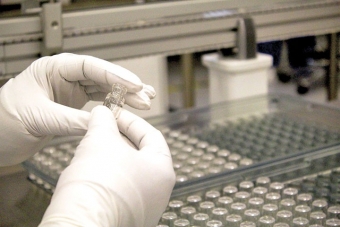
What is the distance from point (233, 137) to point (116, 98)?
0.79 m

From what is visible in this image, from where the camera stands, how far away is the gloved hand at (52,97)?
119 cm

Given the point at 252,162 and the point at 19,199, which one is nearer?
the point at 19,199

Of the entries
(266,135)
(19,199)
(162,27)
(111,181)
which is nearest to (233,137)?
(266,135)

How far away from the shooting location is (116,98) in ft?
3.91

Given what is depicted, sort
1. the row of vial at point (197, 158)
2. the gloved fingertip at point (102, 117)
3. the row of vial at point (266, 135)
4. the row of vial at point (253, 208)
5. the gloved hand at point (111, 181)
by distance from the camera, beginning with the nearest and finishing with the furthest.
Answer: the gloved hand at point (111, 181), the gloved fingertip at point (102, 117), the row of vial at point (253, 208), the row of vial at point (197, 158), the row of vial at point (266, 135)

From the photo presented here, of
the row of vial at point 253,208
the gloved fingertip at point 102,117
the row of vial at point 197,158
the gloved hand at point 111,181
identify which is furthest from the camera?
the row of vial at point 197,158

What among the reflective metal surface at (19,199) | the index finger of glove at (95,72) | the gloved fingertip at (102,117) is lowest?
the reflective metal surface at (19,199)

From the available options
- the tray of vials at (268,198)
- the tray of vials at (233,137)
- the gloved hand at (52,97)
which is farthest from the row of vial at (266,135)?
the gloved hand at (52,97)

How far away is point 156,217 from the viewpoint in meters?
1.08

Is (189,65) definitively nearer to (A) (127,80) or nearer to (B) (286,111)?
(B) (286,111)

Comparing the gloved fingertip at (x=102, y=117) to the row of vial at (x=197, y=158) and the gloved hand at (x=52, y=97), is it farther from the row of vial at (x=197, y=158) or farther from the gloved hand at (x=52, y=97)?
the row of vial at (x=197, y=158)

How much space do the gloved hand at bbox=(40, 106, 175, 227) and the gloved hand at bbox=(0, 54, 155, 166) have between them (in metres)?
0.08

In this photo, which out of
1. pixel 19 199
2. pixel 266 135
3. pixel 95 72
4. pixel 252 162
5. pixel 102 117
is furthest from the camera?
pixel 266 135

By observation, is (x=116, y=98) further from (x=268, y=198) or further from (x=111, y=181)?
(x=268, y=198)
